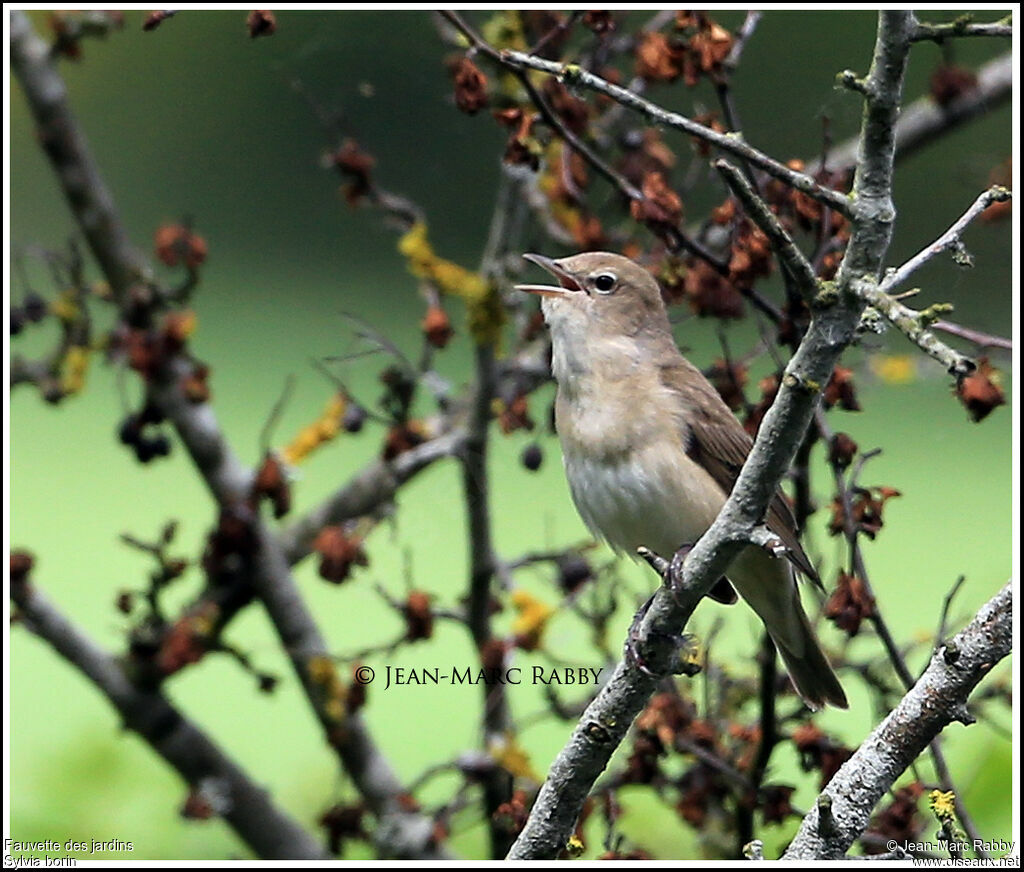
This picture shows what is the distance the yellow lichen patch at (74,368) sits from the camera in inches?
137

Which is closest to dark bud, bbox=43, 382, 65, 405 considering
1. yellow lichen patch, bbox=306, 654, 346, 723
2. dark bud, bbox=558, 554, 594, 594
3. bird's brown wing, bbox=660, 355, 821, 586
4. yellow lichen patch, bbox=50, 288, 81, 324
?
yellow lichen patch, bbox=50, 288, 81, 324

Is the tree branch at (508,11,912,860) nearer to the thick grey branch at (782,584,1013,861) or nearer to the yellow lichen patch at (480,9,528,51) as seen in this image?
the thick grey branch at (782,584,1013,861)

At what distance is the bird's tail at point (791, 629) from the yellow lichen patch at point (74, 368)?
1651mm

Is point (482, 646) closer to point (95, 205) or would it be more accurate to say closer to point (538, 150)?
point (538, 150)

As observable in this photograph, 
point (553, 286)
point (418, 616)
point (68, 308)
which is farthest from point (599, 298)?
point (68, 308)

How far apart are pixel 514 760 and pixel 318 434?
96cm

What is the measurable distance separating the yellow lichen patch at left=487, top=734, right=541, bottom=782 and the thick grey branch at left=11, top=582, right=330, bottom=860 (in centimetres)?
57

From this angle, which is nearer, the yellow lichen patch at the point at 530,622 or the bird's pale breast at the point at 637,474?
the bird's pale breast at the point at 637,474

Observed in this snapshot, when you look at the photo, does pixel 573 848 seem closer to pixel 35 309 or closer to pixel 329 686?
pixel 329 686

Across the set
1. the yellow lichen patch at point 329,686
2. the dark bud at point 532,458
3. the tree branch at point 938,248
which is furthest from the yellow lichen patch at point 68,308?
the tree branch at point 938,248

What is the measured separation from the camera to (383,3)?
3.28 meters

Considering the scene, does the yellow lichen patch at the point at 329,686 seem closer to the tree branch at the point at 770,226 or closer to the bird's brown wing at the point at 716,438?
the bird's brown wing at the point at 716,438

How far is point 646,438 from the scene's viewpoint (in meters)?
2.94

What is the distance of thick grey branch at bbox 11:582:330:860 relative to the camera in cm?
356
